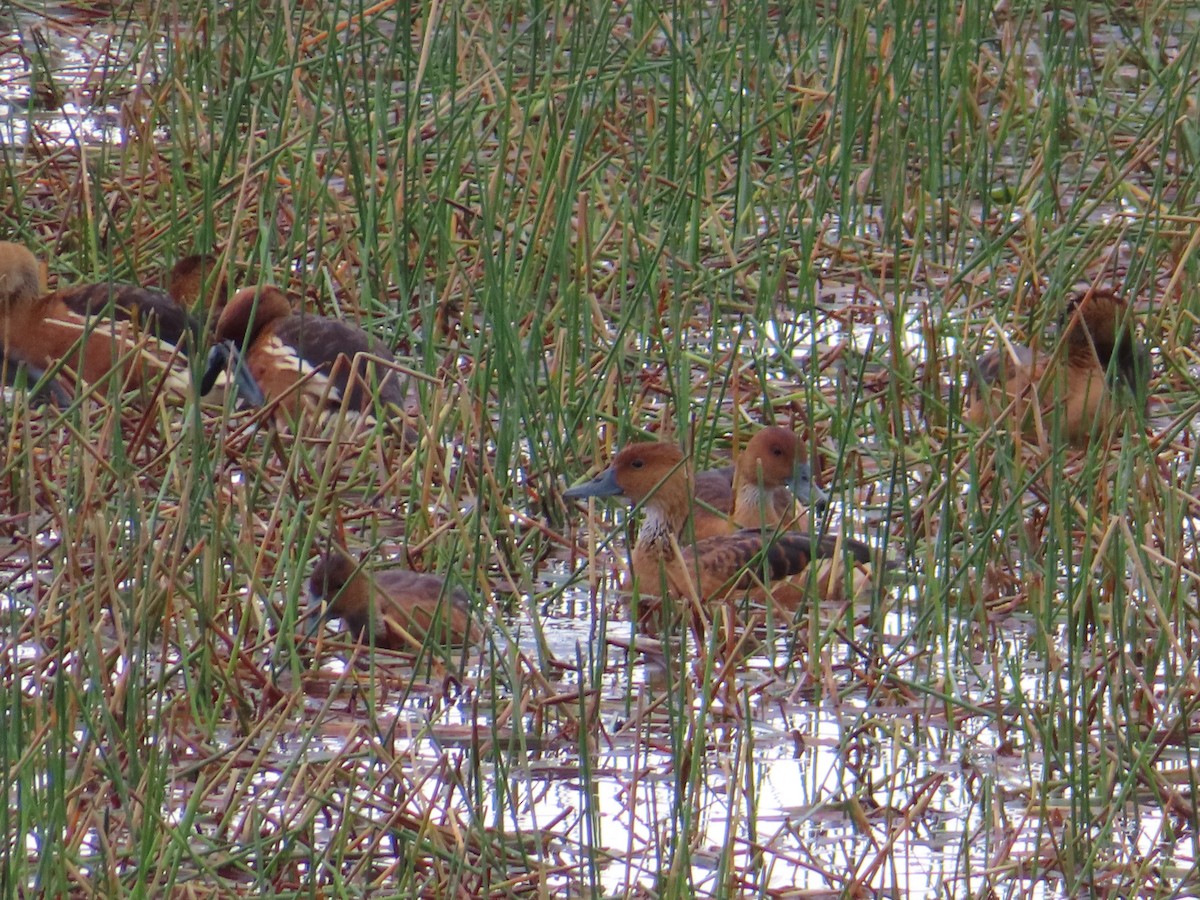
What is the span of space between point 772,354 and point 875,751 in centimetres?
250

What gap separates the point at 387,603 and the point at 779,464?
1163mm

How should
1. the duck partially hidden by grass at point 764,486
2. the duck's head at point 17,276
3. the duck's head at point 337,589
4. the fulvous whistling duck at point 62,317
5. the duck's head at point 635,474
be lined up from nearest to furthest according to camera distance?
the duck's head at point 337,589
the duck's head at point 635,474
the duck partially hidden by grass at point 764,486
the fulvous whistling duck at point 62,317
the duck's head at point 17,276

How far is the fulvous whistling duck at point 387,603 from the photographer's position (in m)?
4.50

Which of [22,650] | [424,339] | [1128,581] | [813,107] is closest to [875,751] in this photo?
[1128,581]

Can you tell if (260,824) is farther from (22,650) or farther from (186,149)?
(186,149)

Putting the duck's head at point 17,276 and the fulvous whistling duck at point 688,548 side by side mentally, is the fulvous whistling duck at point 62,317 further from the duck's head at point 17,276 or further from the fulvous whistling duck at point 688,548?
the fulvous whistling duck at point 688,548

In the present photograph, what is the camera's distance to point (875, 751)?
4.09 metres

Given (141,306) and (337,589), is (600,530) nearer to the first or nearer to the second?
(337,589)

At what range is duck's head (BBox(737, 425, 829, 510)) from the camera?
5359mm

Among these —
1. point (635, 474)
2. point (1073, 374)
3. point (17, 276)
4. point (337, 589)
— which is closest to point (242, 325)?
point (17, 276)

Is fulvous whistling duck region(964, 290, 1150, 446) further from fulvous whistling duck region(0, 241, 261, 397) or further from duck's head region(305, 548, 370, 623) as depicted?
fulvous whistling duck region(0, 241, 261, 397)

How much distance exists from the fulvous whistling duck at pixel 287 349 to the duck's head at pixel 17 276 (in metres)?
0.56

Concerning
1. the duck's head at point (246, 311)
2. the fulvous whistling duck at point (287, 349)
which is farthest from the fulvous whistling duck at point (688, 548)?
the duck's head at point (246, 311)

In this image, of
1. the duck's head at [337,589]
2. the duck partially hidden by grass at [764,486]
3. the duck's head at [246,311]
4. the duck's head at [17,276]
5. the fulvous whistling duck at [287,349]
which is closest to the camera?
the duck's head at [337,589]
